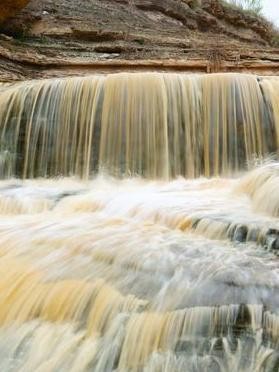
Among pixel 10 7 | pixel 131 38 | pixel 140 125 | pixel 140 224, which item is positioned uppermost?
pixel 10 7

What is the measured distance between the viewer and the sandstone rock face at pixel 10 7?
26.7 feet

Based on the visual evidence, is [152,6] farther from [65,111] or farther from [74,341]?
[74,341]

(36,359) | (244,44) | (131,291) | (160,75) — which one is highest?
(244,44)

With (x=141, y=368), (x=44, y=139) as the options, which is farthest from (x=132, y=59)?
(x=141, y=368)

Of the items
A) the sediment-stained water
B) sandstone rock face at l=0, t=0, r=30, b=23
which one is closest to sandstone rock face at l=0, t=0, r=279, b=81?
sandstone rock face at l=0, t=0, r=30, b=23

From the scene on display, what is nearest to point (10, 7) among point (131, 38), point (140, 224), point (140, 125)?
point (131, 38)

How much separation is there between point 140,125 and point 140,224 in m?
2.57

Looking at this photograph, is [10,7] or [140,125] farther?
[10,7]

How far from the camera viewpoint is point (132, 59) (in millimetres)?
8328

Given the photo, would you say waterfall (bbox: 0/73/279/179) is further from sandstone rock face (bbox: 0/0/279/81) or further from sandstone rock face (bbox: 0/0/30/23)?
sandstone rock face (bbox: 0/0/30/23)

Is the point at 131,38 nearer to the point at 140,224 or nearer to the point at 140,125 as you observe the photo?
the point at 140,125

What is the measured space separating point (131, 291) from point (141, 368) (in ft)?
1.54

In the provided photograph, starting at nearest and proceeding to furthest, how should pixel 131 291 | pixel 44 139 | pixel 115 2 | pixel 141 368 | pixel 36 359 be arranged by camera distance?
pixel 141 368 < pixel 36 359 < pixel 131 291 < pixel 44 139 < pixel 115 2

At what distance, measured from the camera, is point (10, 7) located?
8328 mm
